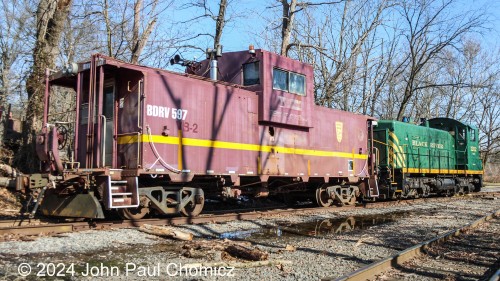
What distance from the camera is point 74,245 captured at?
22.6ft

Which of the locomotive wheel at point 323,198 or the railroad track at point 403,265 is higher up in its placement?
the locomotive wheel at point 323,198

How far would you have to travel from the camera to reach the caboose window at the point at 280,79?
1195 centimetres

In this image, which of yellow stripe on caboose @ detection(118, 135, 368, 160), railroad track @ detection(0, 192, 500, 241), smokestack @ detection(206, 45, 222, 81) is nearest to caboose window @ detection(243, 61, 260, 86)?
smokestack @ detection(206, 45, 222, 81)

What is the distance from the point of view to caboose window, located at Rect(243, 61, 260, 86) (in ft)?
38.8

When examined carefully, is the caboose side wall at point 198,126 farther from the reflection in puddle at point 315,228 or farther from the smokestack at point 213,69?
the reflection in puddle at point 315,228

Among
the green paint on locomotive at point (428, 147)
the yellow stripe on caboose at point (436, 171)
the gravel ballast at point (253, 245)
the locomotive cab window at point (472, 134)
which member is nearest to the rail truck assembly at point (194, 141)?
the gravel ballast at point (253, 245)

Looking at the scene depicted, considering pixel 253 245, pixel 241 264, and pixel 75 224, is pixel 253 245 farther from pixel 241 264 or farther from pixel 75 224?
pixel 75 224

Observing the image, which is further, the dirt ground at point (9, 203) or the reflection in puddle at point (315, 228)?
the dirt ground at point (9, 203)

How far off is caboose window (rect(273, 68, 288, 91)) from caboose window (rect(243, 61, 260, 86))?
507 mm

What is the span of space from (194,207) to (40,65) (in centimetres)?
752

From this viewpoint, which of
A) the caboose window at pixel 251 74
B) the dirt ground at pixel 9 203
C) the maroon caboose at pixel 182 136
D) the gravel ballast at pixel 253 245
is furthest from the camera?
the caboose window at pixel 251 74

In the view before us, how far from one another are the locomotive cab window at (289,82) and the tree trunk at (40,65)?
24.2 ft

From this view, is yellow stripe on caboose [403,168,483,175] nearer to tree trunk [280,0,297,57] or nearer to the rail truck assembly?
the rail truck assembly

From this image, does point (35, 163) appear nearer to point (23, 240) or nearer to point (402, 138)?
point (23, 240)
